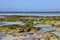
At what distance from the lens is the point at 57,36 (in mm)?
1264

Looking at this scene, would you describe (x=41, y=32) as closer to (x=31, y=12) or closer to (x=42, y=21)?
(x=42, y=21)

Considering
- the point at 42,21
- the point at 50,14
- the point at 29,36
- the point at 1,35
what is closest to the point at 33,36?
the point at 29,36

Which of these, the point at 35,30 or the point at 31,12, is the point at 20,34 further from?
the point at 31,12

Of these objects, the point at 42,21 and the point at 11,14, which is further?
the point at 11,14

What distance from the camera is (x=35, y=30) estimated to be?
4.64 feet

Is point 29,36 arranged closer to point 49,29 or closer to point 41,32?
point 41,32

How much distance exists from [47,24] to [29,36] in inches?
15.3

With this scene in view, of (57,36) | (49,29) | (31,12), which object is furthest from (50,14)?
(57,36)

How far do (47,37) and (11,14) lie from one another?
871 millimetres

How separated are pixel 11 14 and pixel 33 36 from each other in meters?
0.80

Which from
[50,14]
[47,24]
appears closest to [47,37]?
[47,24]

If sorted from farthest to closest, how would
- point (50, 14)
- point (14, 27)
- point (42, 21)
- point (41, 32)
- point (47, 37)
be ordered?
point (50, 14)
point (42, 21)
point (14, 27)
point (41, 32)
point (47, 37)

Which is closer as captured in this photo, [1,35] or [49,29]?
[1,35]

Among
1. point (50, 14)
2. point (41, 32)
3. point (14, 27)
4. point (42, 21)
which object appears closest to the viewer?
point (41, 32)
